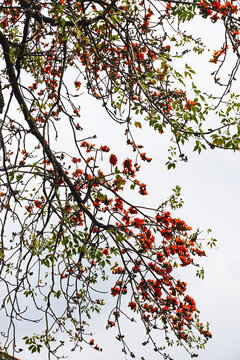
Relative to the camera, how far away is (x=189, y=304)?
4730 millimetres

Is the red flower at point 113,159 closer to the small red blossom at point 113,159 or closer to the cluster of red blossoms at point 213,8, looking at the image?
the small red blossom at point 113,159

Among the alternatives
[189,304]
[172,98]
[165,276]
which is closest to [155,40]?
[172,98]

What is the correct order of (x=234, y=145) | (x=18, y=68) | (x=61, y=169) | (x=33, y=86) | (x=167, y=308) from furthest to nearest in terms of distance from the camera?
(x=33, y=86), (x=18, y=68), (x=61, y=169), (x=167, y=308), (x=234, y=145)

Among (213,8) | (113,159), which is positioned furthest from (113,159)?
(213,8)

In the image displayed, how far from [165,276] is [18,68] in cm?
352

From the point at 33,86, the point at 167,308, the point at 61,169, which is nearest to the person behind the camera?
the point at 167,308

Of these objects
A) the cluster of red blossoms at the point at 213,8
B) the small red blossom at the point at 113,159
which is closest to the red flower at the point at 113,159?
the small red blossom at the point at 113,159

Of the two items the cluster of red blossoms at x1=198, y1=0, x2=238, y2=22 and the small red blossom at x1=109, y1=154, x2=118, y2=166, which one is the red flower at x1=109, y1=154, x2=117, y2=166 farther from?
the cluster of red blossoms at x1=198, y1=0, x2=238, y2=22

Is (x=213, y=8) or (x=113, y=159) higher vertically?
(x=213, y=8)

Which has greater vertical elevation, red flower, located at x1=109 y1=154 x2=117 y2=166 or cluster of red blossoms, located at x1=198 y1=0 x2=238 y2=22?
cluster of red blossoms, located at x1=198 y1=0 x2=238 y2=22

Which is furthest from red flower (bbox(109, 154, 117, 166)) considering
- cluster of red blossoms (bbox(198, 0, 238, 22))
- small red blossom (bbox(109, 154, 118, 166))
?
cluster of red blossoms (bbox(198, 0, 238, 22))

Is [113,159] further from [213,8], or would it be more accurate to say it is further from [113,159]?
[213,8]

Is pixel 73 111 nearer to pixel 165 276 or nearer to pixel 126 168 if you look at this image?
pixel 126 168

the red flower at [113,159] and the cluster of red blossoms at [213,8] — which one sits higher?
the cluster of red blossoms at [213,8]
